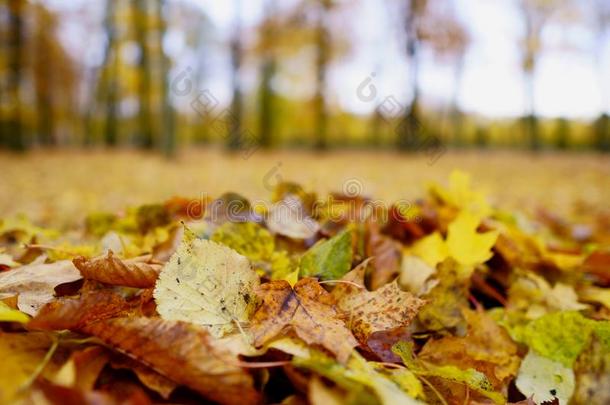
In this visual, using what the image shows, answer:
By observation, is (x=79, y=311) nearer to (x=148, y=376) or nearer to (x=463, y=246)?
(x=148, y=376)

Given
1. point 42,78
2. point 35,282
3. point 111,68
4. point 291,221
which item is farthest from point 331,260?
point 42,78

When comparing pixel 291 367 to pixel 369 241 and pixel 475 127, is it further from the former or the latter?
pixel 475 127

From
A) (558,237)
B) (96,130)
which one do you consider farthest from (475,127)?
(558,237)

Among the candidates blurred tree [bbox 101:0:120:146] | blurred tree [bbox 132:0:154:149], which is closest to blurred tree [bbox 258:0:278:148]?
blurred tree [bbox 132:0:154:149]

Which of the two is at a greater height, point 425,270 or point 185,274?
point 185,274

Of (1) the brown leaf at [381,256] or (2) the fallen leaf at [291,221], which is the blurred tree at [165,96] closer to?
(2) the fallen leaf at [291,221]
